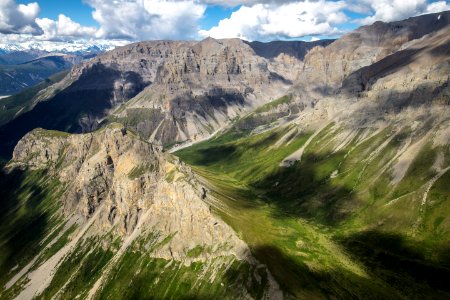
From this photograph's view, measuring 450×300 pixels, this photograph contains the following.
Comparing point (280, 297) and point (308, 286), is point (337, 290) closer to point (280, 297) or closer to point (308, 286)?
point (308, 286)

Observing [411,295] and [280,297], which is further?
[411,295]

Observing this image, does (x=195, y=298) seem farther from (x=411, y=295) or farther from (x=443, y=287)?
(x=443, y=287)

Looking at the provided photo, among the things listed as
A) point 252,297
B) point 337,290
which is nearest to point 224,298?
point 252,297

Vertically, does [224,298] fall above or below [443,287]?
above

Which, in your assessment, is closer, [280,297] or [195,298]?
[280,297]

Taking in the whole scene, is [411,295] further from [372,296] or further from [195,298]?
[195,298]

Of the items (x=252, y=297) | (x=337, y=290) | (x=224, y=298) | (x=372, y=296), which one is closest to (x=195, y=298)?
(x=224, y=298)

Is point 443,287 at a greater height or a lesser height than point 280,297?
lesser
